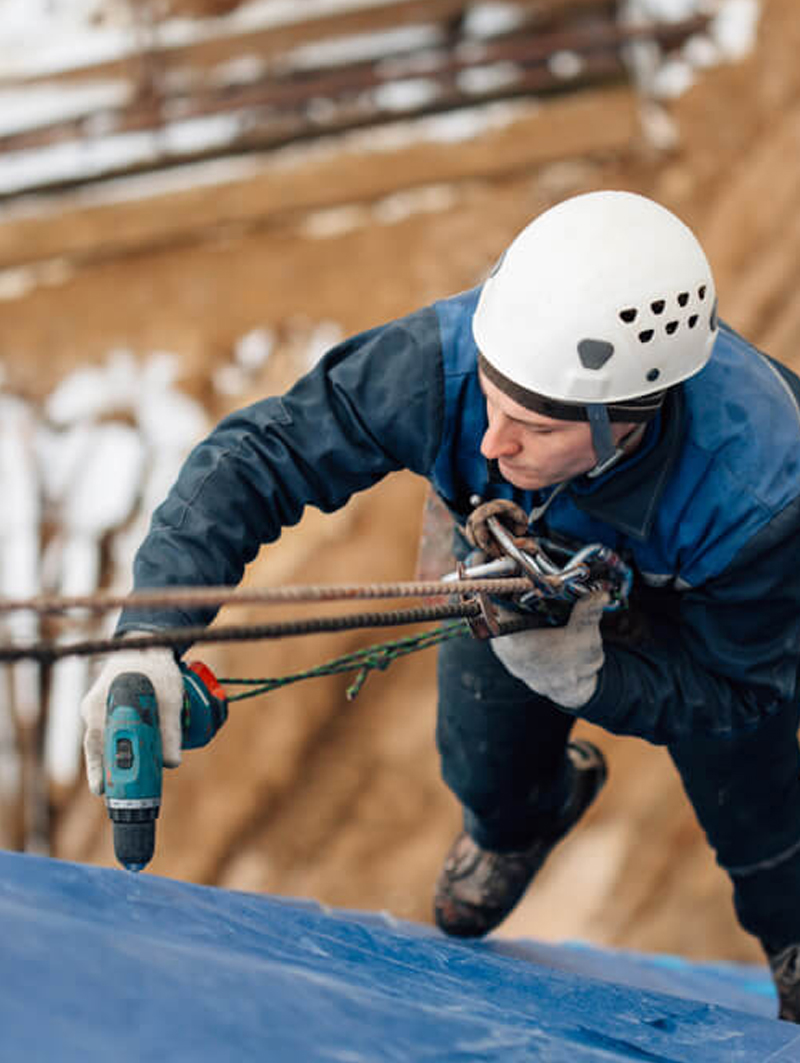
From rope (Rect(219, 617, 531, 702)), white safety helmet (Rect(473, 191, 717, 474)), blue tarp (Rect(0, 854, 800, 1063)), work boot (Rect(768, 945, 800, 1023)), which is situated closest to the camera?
blue tarp (Rect(0, 854, 800, 1063))

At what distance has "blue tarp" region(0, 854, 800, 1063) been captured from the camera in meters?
0.98

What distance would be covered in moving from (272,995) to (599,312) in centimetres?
74

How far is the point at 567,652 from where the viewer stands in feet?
5.02

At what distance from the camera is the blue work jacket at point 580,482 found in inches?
57.9

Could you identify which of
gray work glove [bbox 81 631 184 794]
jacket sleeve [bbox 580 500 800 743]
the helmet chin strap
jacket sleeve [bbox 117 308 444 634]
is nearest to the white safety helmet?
the helmet chin strap

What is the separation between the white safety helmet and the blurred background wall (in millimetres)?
2862

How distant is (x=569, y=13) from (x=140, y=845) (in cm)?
384

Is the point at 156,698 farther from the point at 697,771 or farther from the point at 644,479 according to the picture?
the point at 697,771

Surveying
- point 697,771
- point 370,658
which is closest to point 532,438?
point 370,658

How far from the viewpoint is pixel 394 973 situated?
4.37 ft

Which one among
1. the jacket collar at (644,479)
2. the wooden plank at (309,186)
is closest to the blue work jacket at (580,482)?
the jacket collar at (644,479)

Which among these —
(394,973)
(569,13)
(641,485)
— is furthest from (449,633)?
(569,13)

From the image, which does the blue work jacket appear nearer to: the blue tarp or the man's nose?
the man's nose

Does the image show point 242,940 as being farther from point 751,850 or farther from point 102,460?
point 102,460
